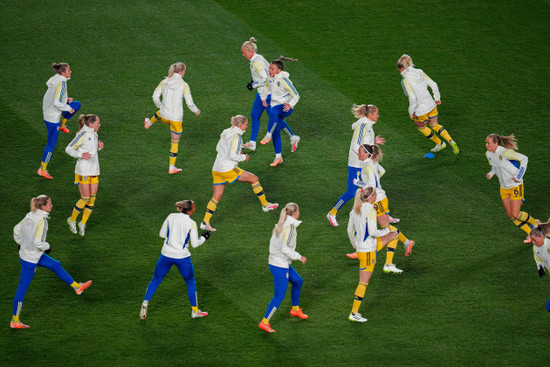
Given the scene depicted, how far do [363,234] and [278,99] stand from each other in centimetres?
501

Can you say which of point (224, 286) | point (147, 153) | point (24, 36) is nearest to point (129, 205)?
point (147, 153)

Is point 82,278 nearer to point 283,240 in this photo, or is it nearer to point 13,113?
point 283,240

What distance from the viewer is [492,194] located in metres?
14.5

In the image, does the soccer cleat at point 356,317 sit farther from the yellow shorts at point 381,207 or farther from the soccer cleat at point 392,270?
the yellow shorts at point 381,207

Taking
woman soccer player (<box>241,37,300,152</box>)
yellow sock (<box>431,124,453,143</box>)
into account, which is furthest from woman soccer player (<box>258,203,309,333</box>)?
yellow sock (<box>431,124,453,143</box>)

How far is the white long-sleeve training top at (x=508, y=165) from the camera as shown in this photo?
496 inches

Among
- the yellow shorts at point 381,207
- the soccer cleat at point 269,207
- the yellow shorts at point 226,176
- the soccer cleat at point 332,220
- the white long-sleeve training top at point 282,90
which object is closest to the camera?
the yellow shorts at point 381,207

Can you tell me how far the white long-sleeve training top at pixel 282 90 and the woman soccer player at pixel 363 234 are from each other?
→ 4339 millimetres

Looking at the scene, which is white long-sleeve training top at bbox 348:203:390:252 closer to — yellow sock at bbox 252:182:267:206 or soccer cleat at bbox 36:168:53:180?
yellow sock at bbox 252:182:267:206

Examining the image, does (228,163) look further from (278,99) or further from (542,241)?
(542,241)

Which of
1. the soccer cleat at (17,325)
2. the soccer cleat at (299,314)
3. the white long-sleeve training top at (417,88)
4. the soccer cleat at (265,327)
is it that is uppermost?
the white long-sleeve training top at (417,88)

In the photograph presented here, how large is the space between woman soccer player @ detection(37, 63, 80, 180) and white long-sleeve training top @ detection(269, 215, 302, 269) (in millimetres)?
5974

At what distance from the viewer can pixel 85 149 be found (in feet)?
42.2

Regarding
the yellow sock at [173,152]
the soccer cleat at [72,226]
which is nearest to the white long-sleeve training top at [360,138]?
the yellow sock at [173,152]
